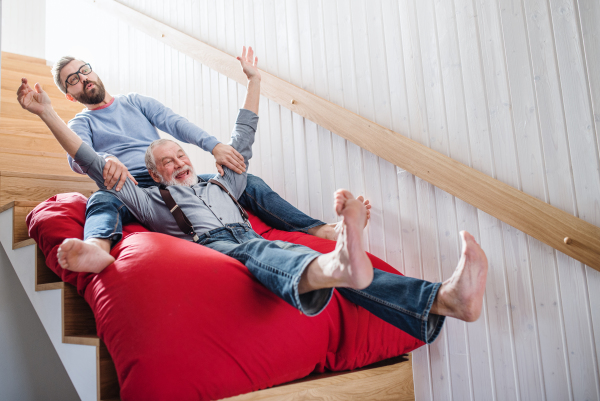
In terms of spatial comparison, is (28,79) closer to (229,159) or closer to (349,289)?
(229,159)

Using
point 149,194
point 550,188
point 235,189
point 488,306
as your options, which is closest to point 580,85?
point 550,188

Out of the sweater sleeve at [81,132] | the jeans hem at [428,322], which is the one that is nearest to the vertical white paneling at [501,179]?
the jeans hem at [428,322]

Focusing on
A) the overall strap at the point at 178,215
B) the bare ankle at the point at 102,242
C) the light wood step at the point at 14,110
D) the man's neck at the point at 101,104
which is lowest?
the bare ankle at the point at 102,242

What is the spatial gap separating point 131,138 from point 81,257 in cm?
119

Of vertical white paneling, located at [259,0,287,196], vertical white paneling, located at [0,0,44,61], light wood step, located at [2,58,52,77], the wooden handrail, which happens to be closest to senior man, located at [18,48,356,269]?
vertical white paneling, located at [259,0,287,196]

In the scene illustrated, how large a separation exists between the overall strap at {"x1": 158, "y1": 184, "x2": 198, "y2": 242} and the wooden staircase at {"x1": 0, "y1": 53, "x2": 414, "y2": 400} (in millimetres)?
398

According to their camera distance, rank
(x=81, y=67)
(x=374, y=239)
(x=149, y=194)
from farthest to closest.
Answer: (x=81, y=67) < (x=374, y=239) < (x=149, y=194)

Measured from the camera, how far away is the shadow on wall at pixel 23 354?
5.86 ft

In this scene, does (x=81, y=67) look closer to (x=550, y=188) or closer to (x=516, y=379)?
(x=550, y=188)

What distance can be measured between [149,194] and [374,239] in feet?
3.03

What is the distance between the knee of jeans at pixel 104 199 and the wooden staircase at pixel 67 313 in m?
0.26

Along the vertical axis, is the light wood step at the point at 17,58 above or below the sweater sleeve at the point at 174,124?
above

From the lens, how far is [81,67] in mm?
2109

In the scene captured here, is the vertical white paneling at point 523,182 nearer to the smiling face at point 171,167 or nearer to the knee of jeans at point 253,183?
the knee of jeans at point 253,183
